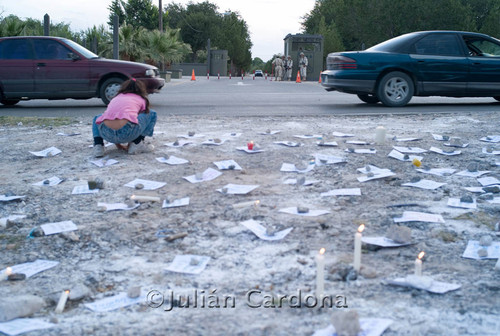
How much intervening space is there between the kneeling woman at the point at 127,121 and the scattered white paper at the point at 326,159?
5.89 ft

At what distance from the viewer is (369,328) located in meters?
Answer: 2.19

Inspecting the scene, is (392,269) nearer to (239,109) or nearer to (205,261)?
(205,261)

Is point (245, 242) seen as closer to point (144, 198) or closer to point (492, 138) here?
point (144, 198)

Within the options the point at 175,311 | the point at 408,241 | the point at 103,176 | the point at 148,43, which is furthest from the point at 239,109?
the point at 148,43

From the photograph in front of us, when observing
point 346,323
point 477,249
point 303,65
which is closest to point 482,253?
point 477,249

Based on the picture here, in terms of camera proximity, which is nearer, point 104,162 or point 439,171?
point 439,171

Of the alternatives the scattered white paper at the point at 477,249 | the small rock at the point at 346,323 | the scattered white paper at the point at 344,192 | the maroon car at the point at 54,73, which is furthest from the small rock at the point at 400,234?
the maroon car at the point at 54,73

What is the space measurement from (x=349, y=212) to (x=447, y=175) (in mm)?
1500

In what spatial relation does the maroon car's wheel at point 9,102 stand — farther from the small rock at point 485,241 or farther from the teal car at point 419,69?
the small rock at point 485,241

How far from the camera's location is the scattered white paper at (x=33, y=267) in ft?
9.58

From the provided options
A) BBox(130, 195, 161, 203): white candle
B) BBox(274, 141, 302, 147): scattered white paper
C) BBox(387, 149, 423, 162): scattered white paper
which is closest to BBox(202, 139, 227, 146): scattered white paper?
BBox(274, 141, 302, 147): scattered white paper

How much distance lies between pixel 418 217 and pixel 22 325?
8.30ft

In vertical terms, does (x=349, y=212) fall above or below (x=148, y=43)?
below

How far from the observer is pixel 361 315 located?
Answer: 91.3 inches
